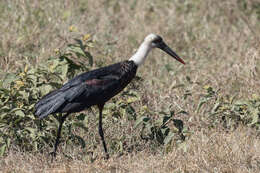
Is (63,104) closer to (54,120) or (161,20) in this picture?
(54,120)

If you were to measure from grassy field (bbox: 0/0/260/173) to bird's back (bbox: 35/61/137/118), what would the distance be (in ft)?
0.98

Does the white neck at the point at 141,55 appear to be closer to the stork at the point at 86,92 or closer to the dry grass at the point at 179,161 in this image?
the stork at the point at 86,92

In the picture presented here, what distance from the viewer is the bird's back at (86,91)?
521cm

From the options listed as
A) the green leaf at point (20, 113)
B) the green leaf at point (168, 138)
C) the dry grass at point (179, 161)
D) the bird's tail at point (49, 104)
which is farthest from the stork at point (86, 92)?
the green leaf at point (168, 138)

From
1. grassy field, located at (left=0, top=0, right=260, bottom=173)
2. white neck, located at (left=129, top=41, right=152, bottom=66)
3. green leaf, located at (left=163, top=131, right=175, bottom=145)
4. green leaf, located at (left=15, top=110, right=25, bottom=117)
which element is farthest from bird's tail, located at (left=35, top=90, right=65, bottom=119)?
green leaf, located at (left=163, top=131, right=175, bottom=145)

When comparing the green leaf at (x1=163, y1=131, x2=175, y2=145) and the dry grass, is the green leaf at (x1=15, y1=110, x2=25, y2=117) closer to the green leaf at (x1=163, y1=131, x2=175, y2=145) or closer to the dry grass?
the dry grass

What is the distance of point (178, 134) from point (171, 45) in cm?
329

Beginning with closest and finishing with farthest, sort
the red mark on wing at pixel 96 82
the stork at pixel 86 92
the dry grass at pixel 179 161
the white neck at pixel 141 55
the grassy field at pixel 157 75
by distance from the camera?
1. the dry grass at pixel 179 161
2. the grassy field at pixel 157 75
3. the stork at pixel 86 92
4. the red mark on wing at pixel 96 82
5. the white neck at pixel 141 55

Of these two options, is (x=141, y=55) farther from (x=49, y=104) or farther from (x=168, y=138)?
(x=49, y=104)

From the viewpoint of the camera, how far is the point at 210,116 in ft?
20.0

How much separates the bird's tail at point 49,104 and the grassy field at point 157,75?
1.02 ft

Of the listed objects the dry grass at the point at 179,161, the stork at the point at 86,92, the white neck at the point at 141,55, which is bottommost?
the dry grass at the point at 179,161

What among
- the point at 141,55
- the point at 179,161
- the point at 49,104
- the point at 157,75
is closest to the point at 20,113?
the point at 49,104

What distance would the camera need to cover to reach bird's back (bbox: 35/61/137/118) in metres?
5.21
